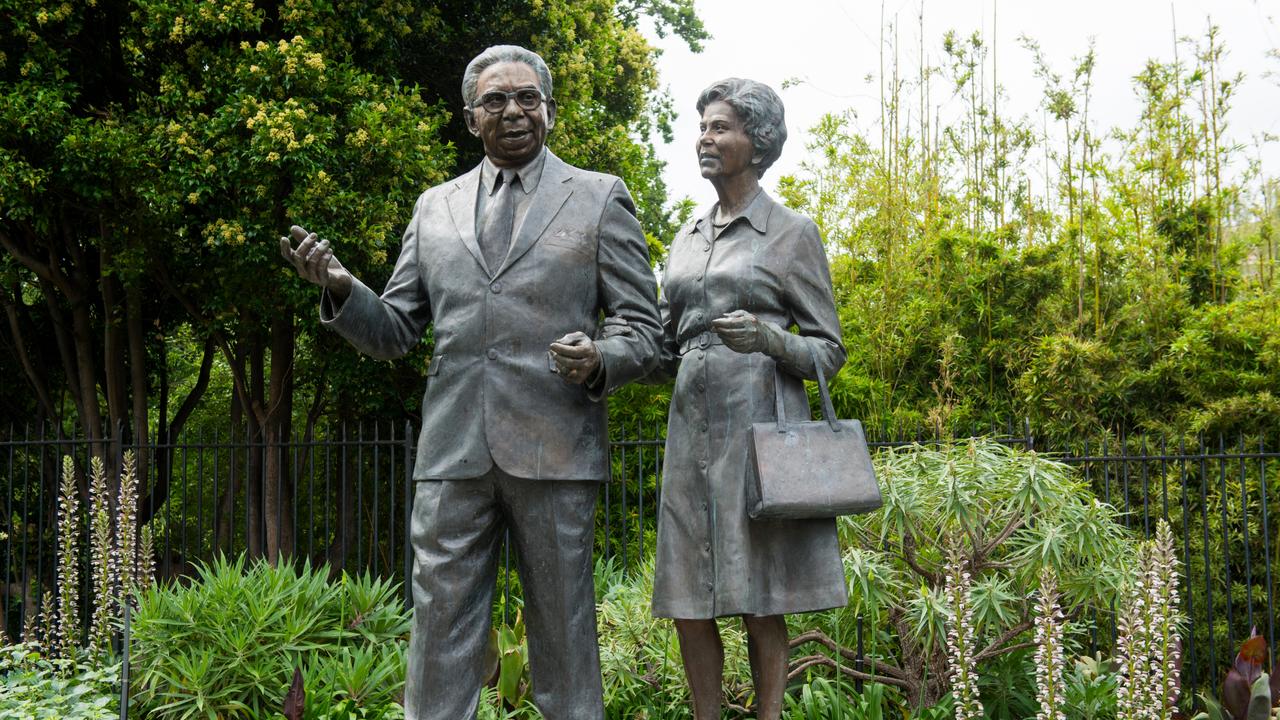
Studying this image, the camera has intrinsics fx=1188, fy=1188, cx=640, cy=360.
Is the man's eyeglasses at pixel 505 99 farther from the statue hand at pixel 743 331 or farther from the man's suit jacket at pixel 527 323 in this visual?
the statue hand at pixel 743 331

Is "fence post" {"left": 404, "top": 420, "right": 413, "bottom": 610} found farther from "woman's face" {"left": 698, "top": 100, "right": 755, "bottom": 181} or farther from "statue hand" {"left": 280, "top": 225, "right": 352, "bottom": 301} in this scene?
"statue hand" {"left": 280, "top": 225, "right": 352, "bottom": 301}

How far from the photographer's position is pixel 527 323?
3303 millimetres

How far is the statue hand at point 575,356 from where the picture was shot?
10.2ft

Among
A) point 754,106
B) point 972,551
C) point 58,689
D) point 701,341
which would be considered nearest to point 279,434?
point 58,689

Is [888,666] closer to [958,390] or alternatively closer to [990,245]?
[958,390]

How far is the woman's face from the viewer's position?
12.2ft

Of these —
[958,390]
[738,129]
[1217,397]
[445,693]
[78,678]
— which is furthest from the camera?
[958,390]

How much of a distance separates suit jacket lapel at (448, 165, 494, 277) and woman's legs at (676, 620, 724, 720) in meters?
1.28

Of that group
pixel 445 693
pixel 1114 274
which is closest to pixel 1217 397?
pixel 1114 274

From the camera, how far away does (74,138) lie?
9344 mm

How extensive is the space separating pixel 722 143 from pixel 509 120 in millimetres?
713

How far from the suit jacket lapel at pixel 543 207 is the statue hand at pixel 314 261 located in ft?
1.37

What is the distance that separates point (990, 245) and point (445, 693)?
682 cm

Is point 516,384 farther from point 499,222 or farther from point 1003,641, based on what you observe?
point 1003,641
